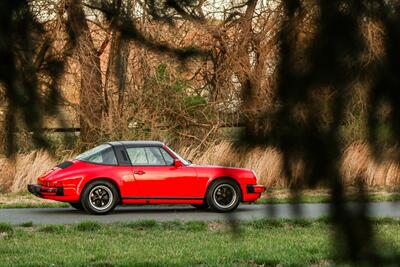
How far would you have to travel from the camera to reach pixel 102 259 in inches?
356

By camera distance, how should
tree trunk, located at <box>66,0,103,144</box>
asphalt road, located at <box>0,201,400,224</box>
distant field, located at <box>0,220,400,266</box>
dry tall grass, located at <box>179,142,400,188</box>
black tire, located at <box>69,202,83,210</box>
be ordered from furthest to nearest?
black tire, located at <box>69,202,83,210</box> < asphalt road, located at <box>0,201,400,224</box> < distant field, located at <box>0,220,400,266</box> < tree trunk, located at <box>66,0,103,144</box> < dry tall grass, located at <box>179,142,400,188</box>

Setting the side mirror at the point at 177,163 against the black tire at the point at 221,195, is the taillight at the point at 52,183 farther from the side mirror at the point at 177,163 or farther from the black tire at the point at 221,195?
the black tire at the point at 221,195

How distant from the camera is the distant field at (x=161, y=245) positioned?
29.1 ft

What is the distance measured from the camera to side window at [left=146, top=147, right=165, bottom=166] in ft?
→ 51.3

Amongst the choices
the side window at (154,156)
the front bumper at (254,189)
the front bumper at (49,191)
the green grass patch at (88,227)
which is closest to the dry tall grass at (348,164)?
the green grass patch at (88,227)

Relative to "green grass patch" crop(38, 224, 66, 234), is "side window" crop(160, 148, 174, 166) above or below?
above

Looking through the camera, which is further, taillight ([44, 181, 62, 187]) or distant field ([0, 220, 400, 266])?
taillight ([44, 181, 62, 187])

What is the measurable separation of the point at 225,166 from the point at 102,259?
6823 mm

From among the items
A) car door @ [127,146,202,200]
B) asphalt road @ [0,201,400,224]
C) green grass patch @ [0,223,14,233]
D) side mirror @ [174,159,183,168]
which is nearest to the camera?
green grass patch @ [0,223,14,233]

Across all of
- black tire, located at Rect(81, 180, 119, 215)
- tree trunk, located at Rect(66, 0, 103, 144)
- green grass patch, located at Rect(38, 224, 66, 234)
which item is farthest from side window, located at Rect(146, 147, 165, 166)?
tree trunk, located at Rect(66, 0, 103, 144)

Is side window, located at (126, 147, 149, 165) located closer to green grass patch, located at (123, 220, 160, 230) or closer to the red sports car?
the red sports car

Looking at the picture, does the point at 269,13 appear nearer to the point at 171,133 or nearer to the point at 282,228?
the point at 282,228

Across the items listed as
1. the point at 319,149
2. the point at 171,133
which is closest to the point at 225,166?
the point at 319,149

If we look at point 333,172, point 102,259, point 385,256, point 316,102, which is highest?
point 316,102
